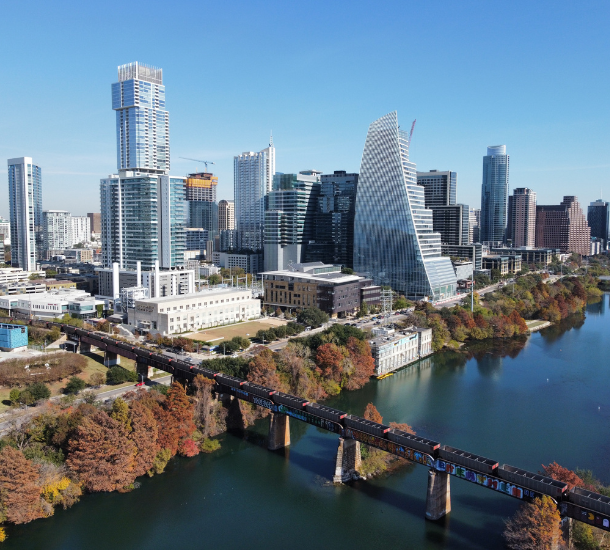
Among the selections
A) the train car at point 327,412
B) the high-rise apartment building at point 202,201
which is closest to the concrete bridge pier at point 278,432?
the train car at point 327,412

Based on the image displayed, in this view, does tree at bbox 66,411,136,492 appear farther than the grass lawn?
No

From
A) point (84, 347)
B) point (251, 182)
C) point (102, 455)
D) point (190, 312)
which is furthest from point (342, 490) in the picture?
point (251, 182)

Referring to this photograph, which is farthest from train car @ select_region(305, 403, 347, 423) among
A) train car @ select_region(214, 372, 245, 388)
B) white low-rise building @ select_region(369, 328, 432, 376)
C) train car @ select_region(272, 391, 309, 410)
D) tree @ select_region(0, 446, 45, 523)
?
white low-rise building @ select_region(369, 328, 432, 376)

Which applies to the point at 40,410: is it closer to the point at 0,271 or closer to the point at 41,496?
the point at 41,496

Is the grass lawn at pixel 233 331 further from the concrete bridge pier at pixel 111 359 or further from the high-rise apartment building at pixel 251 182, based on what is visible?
the high-rise apartment building at pixel 251 182

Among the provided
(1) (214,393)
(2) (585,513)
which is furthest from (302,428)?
(2) (585,513)

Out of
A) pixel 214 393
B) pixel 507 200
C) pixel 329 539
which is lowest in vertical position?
pixel 329 539

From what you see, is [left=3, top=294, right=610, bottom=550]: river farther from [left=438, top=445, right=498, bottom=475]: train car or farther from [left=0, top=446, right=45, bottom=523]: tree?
[left=438, top=445, right=498, bottom=475]: train car

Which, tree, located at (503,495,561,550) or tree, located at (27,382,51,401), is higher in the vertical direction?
tree, located at (27,382,51,401)
